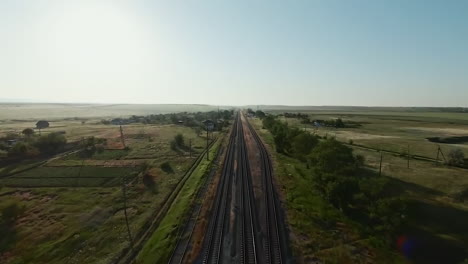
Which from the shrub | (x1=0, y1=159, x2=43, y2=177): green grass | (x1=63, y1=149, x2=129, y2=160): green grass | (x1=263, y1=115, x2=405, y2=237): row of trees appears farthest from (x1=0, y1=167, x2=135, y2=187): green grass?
(x1=263, y1=115, x2=405, y2=237): row of trees

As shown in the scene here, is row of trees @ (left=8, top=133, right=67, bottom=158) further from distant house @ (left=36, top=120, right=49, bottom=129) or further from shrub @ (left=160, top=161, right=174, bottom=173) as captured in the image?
distant house @ (left=36, top=120, right=49, bottom=129)

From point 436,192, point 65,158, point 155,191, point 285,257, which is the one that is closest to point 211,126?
point 65,158

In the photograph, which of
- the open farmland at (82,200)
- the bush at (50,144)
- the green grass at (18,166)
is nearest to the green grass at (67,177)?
the open farmland at (82,200)

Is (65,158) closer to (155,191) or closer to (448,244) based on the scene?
(155,191)

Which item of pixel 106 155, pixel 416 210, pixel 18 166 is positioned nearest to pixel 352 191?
pixel 416 210

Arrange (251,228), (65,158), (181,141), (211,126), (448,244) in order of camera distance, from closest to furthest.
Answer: (448,244) → (251,228) → (65,158) → (181,141) → (211,126)

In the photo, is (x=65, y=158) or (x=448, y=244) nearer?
(x=448, y=244)
